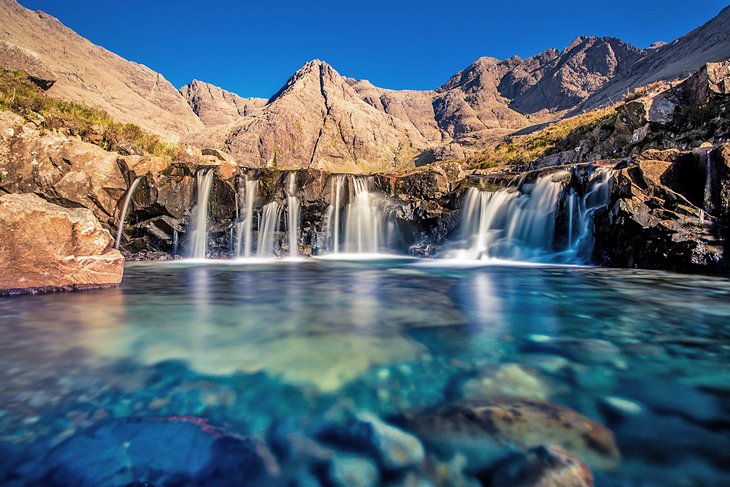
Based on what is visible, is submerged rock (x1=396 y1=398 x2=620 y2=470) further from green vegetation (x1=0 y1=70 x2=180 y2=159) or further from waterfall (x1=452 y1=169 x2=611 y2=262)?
green vegetation (x1=0 y1=70 x2=180 y2=159)

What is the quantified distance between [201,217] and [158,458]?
1434 centimetres

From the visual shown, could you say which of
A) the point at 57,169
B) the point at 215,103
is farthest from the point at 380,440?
the point at 215,103

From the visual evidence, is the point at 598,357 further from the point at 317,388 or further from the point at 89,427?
the point at 89,427

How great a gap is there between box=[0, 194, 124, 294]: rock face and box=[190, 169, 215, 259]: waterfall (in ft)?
26.5

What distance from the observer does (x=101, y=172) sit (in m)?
13.3

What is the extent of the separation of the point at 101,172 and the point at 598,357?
16.0m

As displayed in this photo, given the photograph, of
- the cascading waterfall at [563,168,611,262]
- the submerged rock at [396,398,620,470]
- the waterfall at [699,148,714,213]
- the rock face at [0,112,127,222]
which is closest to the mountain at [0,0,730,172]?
the rock face at [0,112,127,222]

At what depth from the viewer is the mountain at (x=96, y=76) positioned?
233 ft

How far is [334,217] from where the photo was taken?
16.4 m

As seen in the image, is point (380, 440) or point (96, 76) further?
point (96, 76)

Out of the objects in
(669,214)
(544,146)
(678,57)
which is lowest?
(669,214)

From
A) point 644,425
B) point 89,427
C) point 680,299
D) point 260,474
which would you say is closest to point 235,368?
point 89,427

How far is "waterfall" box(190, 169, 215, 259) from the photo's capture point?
14.7m

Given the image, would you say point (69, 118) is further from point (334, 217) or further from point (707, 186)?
point (707, 186)
